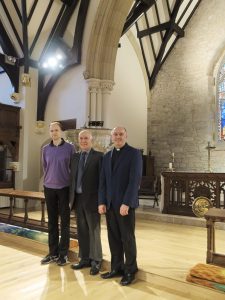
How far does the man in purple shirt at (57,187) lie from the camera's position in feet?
10.4

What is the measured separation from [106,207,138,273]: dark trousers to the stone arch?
5109 millimetres

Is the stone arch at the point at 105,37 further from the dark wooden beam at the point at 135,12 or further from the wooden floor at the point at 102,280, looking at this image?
the wooden floor at the point at 102,280

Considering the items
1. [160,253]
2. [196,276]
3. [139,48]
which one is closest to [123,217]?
[196,276]

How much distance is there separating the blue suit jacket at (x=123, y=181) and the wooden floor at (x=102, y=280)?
739mm

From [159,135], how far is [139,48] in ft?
9.21

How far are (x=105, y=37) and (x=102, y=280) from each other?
5969 millimetres

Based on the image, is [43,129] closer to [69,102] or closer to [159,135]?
[69,102]

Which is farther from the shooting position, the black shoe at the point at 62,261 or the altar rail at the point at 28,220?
the altar rail at the point at 28,220

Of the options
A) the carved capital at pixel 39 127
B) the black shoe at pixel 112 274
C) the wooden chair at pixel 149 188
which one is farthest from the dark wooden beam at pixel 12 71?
the black shoe at pixel 112 274

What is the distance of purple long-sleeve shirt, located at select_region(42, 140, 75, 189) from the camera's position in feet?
10.4

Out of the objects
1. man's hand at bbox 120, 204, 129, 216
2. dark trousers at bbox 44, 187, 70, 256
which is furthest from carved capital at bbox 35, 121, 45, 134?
man's hand at bbox 120, 204, 129, 216

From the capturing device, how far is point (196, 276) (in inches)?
106

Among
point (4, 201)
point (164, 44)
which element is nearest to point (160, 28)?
point (164, 44)

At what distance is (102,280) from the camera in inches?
112
